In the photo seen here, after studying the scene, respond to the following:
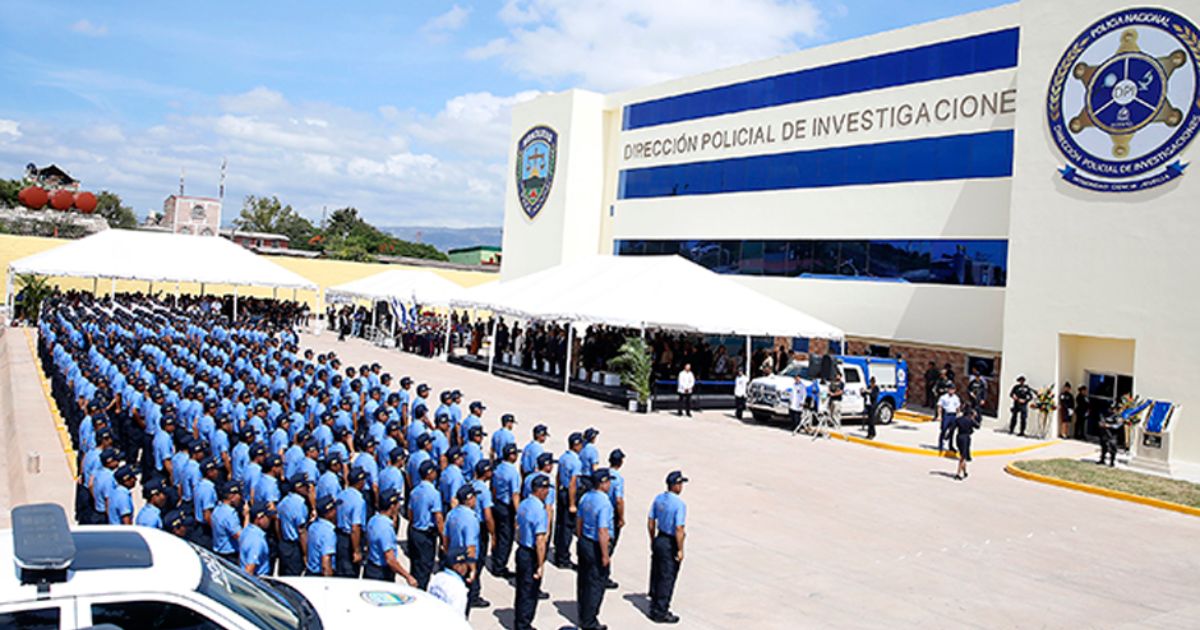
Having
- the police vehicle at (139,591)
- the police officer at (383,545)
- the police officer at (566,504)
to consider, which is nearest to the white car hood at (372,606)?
the police vehicle at (139,591)

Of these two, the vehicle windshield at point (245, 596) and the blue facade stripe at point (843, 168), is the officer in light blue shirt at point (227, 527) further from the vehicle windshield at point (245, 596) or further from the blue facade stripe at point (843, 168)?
Answer: the blue facade stripe at point (843, 168)

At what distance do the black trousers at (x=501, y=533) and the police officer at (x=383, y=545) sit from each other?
209cm

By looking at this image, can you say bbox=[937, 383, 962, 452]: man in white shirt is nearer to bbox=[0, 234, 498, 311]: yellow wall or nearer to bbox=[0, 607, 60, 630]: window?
bbox=[0, 607, 60, 630]: window

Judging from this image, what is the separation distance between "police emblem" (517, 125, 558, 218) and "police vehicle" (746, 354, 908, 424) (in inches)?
839

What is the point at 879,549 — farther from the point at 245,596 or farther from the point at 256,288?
the point at 256,288

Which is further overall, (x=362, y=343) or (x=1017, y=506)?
(x=362, y=343)

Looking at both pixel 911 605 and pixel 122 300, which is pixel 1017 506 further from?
pixel 122 300

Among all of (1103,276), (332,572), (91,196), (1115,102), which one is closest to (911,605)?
(332,572)

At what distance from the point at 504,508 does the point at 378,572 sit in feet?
7.55

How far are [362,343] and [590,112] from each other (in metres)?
14.1

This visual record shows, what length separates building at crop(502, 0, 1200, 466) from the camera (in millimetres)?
20609

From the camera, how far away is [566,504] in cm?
1058

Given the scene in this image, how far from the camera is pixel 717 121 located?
1400 inches

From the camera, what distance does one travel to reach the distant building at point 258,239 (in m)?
105
